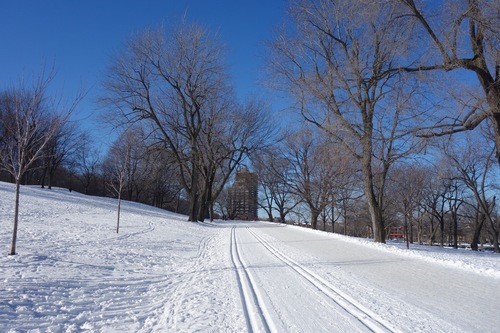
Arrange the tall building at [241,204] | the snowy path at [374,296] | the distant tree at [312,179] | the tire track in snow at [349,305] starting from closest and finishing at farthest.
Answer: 1. the tire track in snow at [349,305]
2. the snowy path at [374,296]
3. the distant tree at [312,179]
4. the tall building at [241,204]

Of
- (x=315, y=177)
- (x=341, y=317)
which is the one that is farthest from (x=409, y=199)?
(x=341, y=317)

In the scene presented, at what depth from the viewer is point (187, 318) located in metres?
4.27

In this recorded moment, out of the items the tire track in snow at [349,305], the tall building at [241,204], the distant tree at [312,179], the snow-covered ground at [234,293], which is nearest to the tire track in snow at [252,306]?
the snow-covered ground at [234,293]

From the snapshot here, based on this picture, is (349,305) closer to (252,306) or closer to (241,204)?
(252,306)

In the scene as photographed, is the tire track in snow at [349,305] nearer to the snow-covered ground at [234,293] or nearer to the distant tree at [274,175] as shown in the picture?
the snow-covered ground at [234,293]

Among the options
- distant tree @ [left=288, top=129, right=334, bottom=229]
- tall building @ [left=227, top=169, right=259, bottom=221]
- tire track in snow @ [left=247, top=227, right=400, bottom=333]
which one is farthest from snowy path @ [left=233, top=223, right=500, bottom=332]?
tall building @ [left=227, top=169, right=259, bottom=221]

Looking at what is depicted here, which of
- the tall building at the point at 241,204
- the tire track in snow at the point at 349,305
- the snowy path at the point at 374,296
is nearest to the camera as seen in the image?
the tire track in snow at the point at 349,305

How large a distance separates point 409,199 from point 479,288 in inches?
681

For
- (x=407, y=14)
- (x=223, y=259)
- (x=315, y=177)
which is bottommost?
(x=223, y=259)

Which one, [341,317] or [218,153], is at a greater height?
[218,153]

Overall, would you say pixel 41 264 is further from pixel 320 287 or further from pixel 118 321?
pixel 320 287

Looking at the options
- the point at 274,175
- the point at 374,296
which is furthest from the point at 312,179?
the point at 374,296

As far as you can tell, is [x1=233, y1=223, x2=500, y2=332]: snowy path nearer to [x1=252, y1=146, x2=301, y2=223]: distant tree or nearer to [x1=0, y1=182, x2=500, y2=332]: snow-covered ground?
[x1=0, y1=182, x2=500, y2=332]: snow-covered ground

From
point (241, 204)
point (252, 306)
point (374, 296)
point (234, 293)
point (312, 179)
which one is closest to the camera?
point (252, 306)
